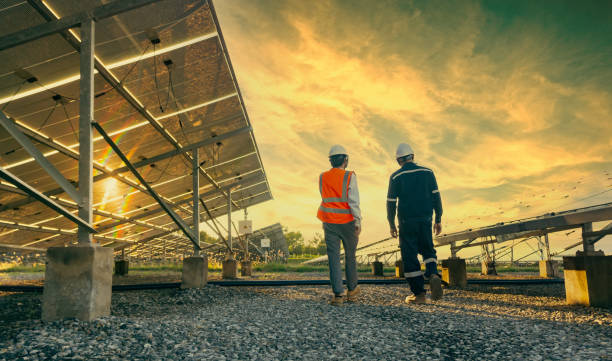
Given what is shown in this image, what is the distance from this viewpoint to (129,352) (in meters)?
3.28

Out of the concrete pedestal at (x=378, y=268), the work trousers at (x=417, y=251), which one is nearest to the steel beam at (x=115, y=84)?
the work trousers at (x=417, y=251)

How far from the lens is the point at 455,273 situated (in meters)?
8.35

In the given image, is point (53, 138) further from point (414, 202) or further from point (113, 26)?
point (414, 202)

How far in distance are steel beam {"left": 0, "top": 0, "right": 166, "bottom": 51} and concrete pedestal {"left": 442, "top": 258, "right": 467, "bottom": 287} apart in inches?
310

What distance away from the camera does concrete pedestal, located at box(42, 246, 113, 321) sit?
4289 millimetres

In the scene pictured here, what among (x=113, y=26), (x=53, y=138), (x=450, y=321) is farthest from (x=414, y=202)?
(x=53, y=138)

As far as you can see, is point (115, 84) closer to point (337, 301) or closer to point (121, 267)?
point (337, 301)

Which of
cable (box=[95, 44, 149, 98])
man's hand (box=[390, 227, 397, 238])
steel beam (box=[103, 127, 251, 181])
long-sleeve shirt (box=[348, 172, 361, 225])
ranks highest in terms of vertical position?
cable (box=[95, 44, 149, 98])

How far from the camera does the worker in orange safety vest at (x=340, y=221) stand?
571cm

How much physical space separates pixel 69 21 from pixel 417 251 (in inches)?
245

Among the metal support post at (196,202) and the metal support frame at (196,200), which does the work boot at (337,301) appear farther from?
the metal support frame at (196,200)

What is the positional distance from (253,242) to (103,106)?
24.9 meters

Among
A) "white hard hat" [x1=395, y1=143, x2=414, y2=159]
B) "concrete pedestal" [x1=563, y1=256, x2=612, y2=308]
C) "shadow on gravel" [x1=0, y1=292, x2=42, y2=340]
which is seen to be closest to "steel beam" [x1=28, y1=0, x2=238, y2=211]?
"shadow on gravel" [x1=0, y1=292, x2=42, y2=340]

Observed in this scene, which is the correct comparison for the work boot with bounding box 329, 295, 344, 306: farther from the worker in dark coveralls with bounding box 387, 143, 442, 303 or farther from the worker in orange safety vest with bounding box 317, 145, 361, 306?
the worker in dark coveralls with bounding box 387, 143, 442, 303
